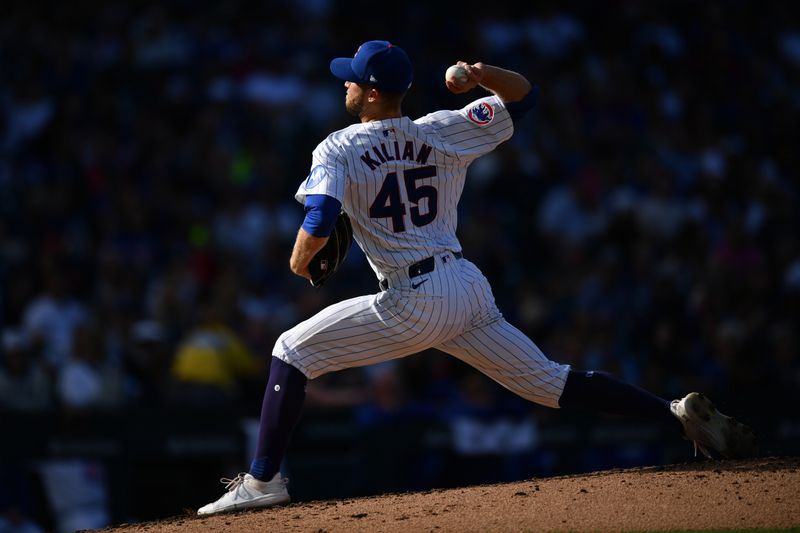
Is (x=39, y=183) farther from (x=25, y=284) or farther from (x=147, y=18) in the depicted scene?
(x=147, y=18)

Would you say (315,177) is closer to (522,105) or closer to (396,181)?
(396,181)

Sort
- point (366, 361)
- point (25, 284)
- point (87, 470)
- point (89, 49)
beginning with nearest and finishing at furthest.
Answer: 1. point (366, 361)
2. point (87, 470)
3. point (25, 284)
4. point (89, 49)

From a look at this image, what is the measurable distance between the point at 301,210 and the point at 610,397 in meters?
5.86

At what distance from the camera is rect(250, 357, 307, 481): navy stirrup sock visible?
15.6 feet

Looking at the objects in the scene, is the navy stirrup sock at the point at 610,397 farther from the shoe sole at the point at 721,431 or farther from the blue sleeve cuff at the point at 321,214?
the blue sleeve cuff at the point at 321,214

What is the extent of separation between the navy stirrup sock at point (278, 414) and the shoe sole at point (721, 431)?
160 cm

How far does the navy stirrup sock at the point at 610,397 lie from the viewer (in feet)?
16.3

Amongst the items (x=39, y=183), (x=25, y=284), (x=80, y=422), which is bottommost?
(x=80, y=422)

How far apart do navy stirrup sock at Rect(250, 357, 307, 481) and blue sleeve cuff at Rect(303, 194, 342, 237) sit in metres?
0.63

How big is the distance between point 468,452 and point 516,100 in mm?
3305

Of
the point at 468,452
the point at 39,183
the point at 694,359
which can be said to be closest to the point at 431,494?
the point at 468,452

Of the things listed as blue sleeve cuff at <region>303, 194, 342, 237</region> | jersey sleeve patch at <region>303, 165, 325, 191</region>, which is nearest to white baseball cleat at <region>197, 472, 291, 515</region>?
blue sleeve cuff at <region>303, 194, 342, 237</region>

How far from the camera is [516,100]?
16.3 feet

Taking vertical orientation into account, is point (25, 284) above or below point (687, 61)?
below
